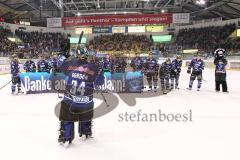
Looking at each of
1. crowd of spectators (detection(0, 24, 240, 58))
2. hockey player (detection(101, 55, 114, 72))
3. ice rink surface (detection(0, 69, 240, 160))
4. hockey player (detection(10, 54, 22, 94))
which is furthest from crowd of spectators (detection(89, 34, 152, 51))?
ice rink surface (detection(0, 69, 240, 160))

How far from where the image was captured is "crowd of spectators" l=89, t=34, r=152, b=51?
1346 inches

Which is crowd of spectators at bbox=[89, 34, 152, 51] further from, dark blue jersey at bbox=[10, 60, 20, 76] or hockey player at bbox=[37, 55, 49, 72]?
dark blue jersey at bbox=[10, 60, 20, 76]

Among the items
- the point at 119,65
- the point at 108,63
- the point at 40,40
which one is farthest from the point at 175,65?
the point at 40,40

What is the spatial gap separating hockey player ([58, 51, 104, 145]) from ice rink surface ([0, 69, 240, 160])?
32 centimetres

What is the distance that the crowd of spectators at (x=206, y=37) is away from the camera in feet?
99.0

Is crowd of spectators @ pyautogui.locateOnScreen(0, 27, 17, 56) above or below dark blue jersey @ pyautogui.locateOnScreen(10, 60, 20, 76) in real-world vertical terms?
above

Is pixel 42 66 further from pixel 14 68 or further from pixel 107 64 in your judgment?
pixel 107 64

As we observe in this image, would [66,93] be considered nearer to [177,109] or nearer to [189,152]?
[189,152]

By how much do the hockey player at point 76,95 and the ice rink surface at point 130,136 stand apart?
32 centimetres

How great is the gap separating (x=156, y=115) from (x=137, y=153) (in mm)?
2705

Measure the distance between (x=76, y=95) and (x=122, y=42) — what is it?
1226 inches

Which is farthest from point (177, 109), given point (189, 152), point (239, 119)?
point (189, 152)

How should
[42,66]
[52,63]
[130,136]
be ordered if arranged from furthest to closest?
1. [52,63]
2. [42,66]
3. [130,136]

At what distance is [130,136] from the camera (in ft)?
17.7
